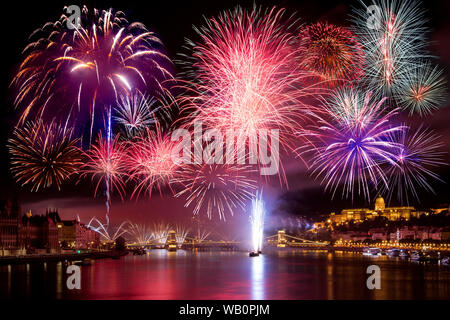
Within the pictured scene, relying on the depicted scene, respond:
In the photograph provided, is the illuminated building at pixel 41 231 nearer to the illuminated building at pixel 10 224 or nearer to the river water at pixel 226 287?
the illuminated building at pixel 10 224

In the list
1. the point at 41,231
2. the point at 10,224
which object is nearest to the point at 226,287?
the point at 10,224

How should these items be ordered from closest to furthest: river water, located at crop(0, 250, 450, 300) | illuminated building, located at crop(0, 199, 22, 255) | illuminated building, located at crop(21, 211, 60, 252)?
river water, located at crop(0, 250, 450, 300), illuminated building, located at crop(0, 199, 22, 255), illuminated building, located at crop(21, 211, 60, 252)

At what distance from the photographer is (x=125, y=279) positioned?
62.1m

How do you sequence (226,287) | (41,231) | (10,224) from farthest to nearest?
(41,231) < (10,224) < (226,287)

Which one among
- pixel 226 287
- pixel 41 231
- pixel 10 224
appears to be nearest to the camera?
pixel 226 287

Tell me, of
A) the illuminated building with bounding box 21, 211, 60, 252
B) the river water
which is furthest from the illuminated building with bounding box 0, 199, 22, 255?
the river water

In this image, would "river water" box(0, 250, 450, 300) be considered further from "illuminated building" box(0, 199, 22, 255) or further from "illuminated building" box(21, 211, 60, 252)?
"illuminated building" box(21, 211, 60, 252)

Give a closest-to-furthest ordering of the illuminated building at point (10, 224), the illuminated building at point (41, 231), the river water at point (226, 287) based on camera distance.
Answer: the river water at point (226, 287), the illuminated building at point (10, 224), the illuminated building at point (41, 231)

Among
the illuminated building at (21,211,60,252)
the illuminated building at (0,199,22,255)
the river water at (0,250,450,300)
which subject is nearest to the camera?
the river water at (0,250,450,300)

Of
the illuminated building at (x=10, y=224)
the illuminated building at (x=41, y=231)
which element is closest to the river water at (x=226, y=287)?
the illuminated building at (x=10, y=224)

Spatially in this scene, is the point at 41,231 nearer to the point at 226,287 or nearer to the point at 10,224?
the point at 10,224
